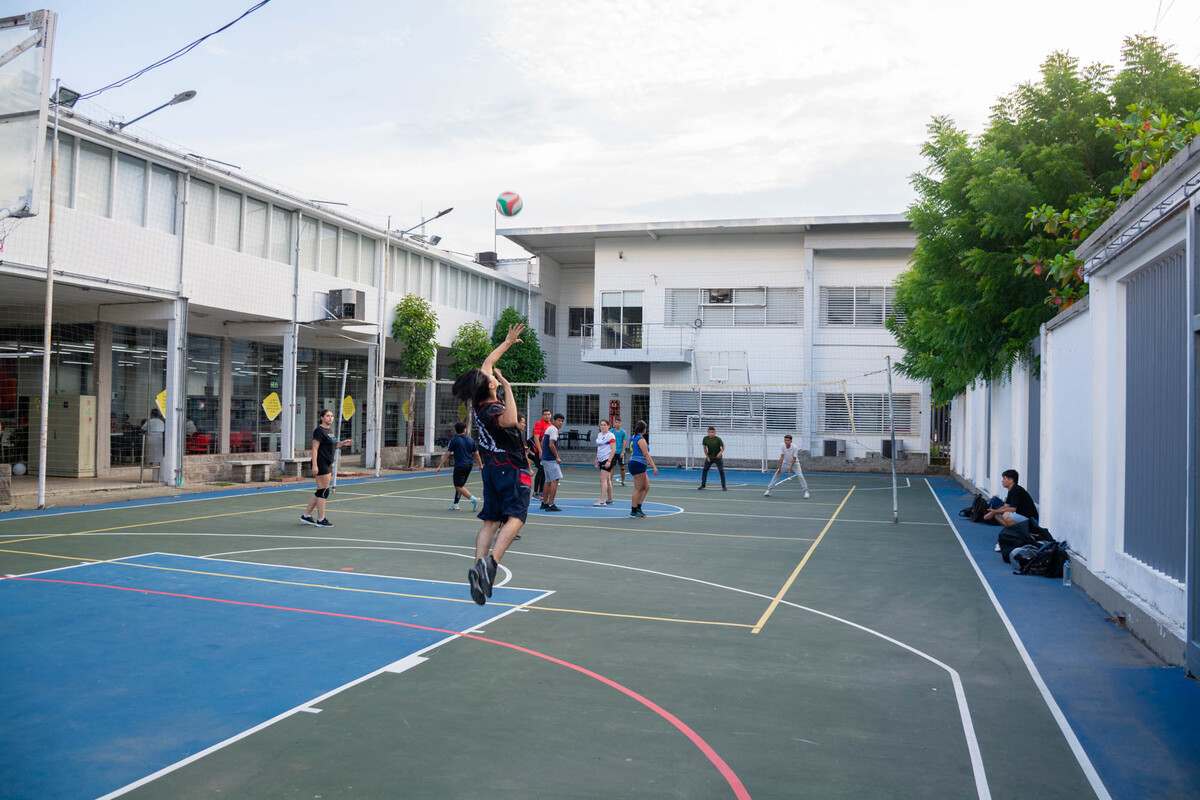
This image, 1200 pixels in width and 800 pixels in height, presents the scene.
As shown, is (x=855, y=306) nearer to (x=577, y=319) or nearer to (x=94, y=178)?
(x=577, y=319)

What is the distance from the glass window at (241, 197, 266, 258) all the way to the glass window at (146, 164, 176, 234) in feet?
8.09

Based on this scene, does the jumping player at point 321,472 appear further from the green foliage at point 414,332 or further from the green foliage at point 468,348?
the green foliage at point 468,348

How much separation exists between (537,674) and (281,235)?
67.5 feet

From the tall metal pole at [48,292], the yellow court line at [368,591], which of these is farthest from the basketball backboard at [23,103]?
the tall metal pole at [48,292]

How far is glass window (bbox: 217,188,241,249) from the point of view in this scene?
21.7 m

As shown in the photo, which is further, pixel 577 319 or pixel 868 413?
pixel 577 319

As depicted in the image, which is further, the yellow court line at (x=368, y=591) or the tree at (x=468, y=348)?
the tree at (x=468, y=348)

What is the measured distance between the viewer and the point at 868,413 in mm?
33344

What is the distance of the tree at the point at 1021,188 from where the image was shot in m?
15.5

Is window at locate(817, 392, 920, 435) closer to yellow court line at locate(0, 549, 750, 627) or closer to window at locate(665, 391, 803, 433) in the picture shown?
window at locate(665, 391, 803, 433)

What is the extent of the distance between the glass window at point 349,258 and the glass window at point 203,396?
4.09 metres

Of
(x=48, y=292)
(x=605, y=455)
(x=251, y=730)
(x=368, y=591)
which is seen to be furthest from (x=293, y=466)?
(x=251, y=730)

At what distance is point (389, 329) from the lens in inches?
1118

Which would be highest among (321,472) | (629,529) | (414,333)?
(414,333)
